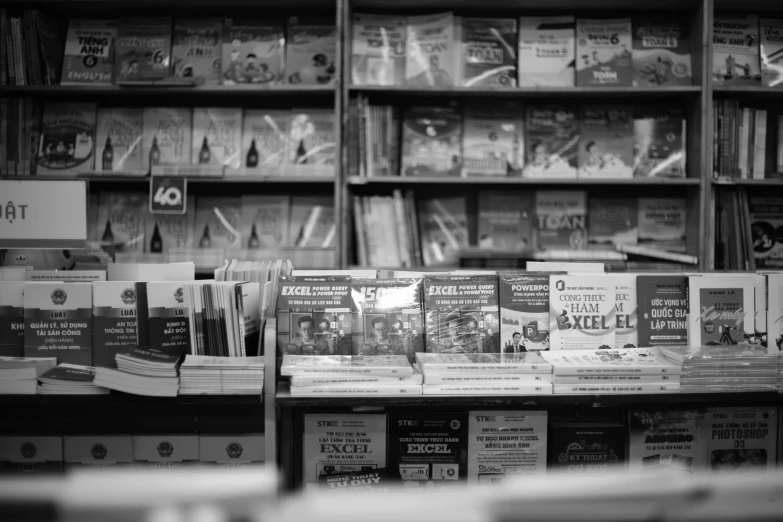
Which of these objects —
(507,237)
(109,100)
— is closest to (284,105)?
(109,100)

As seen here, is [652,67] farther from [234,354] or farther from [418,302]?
[234,354]

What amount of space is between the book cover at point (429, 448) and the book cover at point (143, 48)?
2.41 meters

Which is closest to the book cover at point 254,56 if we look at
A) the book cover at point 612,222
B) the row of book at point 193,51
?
the row of book at point 193,51

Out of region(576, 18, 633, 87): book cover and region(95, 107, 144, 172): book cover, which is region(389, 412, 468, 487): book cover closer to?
region(576, 18, 633, 87): book cover

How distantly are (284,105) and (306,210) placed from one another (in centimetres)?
60

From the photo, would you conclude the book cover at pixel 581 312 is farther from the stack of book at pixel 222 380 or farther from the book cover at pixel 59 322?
the book cover at pixel 59 322

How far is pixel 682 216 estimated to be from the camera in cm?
351

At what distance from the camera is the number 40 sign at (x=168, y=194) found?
3.41 m

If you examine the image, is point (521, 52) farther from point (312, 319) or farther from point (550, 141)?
point (312, 319)

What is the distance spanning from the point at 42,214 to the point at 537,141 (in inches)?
93.8

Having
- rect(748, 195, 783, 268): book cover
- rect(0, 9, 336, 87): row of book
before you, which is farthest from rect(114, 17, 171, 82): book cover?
rect(748, 195, 783, 268): book cover

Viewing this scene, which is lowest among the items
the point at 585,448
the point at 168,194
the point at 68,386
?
the point at 585,448

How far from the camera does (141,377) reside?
5.75 feet

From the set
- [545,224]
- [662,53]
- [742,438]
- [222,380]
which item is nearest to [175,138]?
[545,224]
